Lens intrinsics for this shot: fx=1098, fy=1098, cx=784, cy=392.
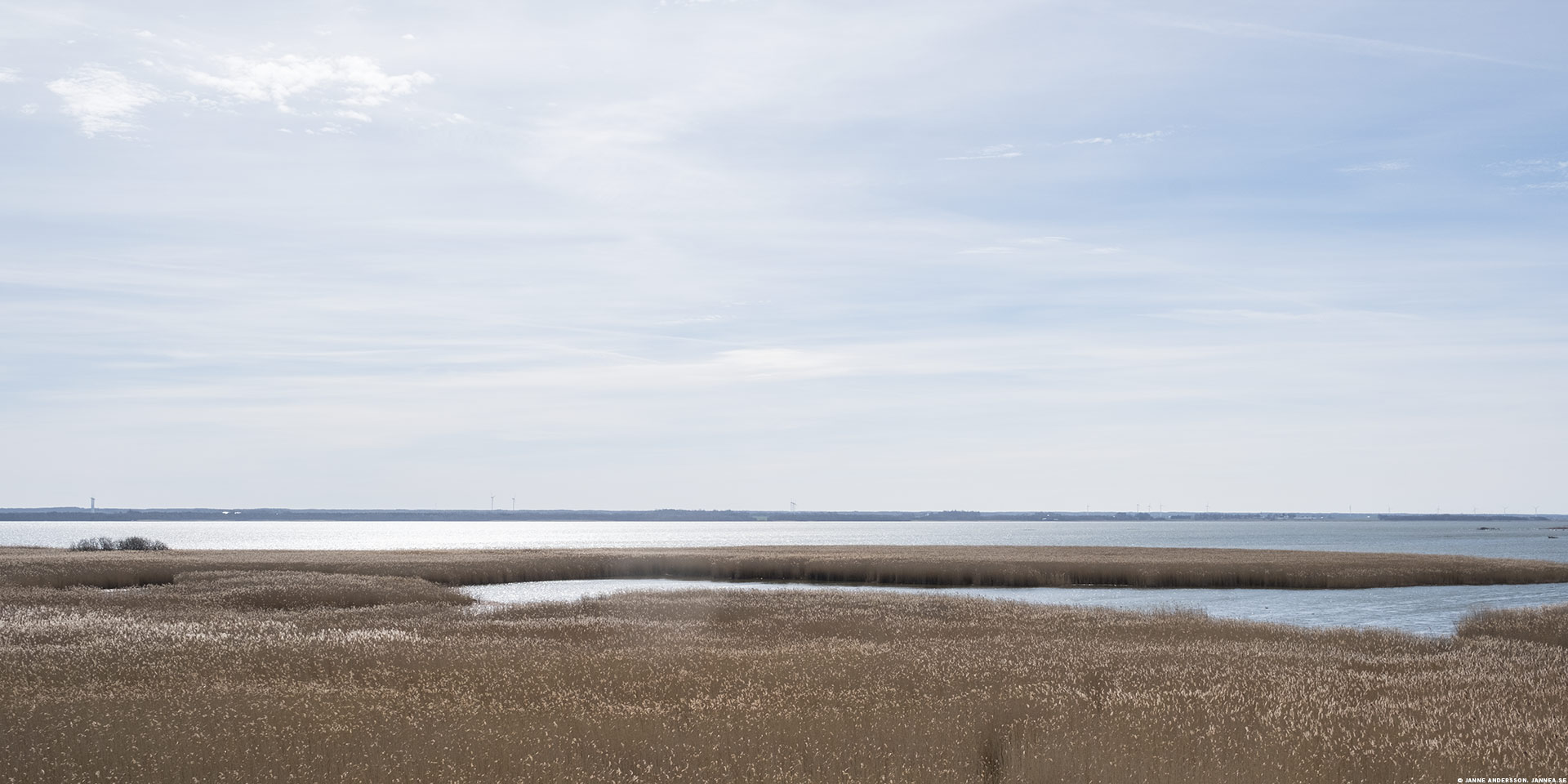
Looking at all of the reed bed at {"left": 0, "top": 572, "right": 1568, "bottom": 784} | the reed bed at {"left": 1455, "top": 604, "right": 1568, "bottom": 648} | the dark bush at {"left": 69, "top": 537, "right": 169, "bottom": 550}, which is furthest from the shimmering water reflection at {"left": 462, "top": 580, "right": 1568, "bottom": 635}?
the dark bush at {"left": 69, "top": 537, "right": 169, "bottom": 550}

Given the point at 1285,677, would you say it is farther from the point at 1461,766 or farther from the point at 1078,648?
the point at 1461,766

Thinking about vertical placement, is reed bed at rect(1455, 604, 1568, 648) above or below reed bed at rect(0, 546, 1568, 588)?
above

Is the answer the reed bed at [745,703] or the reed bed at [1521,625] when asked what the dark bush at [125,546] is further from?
the reed bed at [1521,625]

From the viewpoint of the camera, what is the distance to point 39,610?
26984mm

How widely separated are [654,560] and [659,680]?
157 feet

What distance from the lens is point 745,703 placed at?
1546 cm

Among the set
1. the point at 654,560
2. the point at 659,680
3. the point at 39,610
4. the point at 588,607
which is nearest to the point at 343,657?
the point at 659,680

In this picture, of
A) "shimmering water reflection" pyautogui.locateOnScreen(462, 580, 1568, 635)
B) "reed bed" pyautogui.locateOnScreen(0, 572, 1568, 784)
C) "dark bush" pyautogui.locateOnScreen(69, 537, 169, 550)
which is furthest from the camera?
"dark bush" pyautogui.locateOnScreen(69, 537, 169, 550)

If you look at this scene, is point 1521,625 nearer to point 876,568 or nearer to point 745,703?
point 745,703

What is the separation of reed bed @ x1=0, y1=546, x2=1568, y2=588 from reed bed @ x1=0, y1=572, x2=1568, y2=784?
28.5m

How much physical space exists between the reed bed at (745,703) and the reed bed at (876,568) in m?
28.5

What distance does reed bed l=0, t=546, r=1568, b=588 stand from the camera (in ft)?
182

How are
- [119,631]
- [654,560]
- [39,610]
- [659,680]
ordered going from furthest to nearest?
[654,560] < [39,610] < [119,631] < [659,680]

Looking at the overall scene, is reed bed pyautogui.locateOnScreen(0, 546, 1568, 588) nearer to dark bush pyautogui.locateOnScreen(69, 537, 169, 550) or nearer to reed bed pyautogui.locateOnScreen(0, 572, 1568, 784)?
dark bush pyautogui.locateOnScreen(69, 537, 169, 550)
